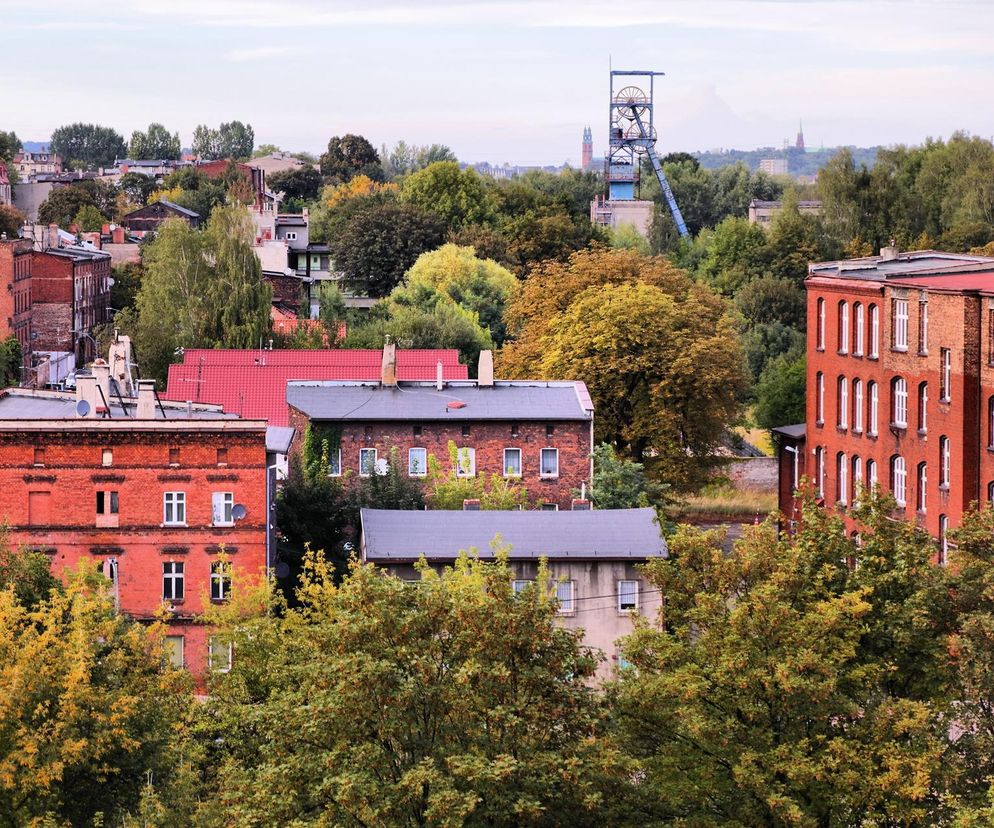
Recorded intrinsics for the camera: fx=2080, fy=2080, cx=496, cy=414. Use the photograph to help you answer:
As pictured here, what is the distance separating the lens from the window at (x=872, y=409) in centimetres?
6642

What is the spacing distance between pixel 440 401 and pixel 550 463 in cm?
400

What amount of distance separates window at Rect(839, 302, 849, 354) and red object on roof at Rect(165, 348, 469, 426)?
42.6 feet

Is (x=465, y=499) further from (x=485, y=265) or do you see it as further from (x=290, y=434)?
(x=485, y=265)

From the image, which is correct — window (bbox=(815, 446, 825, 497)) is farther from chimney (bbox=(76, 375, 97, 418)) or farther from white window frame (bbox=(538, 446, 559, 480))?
chimney (bbox=(76, 375, 97, 418))

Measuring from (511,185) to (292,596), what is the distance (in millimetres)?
117432

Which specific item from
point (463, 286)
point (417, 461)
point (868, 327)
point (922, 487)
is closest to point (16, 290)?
point (463, 286)

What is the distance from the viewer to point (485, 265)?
114812 millimetres

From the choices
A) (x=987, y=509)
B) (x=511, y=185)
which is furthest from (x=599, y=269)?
(x=511, y=185)

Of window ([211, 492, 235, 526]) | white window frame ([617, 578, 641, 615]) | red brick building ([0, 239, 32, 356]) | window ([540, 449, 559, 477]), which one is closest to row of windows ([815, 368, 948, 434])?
window ([540, 449, 559, 477])

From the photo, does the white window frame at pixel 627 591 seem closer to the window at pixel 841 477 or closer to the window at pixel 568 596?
the window at pixel 568 596

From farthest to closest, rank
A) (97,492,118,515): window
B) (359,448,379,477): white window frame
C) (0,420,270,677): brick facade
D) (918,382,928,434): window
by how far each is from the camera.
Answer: (918,382,928,434): window
(359,448,379,477): white window frame
(97,492,118,515): window
(0,420,270,677): brick facade

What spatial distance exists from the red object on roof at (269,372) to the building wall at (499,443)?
24.2ft

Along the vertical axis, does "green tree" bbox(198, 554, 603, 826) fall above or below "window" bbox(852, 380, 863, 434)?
below

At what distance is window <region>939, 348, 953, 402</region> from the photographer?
61.5 m
